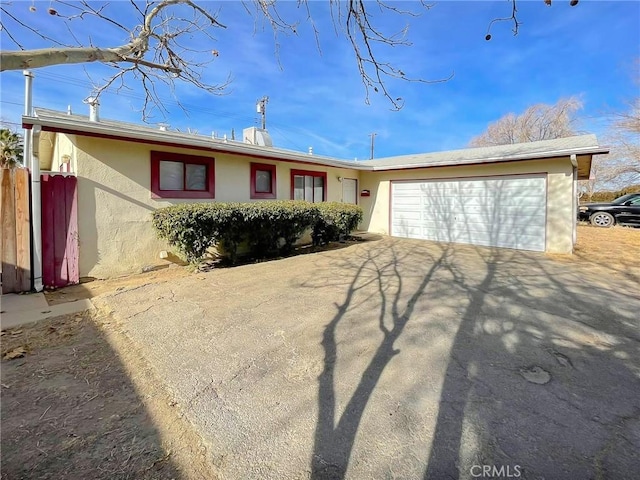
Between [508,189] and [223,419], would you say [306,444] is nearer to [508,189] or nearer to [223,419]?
[223,419]

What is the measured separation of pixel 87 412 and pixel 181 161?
6.21 m

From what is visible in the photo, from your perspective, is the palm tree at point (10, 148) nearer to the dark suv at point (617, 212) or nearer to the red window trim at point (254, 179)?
the red window trim at point (254, 179)

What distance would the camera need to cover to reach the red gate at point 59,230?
222 inches

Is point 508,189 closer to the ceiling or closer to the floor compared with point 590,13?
closer to the floor

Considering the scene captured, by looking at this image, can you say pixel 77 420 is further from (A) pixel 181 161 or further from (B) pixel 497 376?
(A) pixel 181 161

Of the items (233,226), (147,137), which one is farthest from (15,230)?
(233,226)

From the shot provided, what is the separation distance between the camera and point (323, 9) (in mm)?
3846

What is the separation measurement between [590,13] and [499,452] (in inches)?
210

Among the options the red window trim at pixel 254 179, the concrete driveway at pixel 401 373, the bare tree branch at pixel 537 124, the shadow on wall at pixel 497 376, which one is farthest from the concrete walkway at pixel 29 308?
the bare tree branch at pixel 537 124

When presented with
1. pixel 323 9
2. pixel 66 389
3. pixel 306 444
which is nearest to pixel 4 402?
pixel 66 389

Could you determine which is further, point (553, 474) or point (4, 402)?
point (4, 402)

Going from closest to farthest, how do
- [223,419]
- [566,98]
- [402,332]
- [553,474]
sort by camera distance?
1. [553,474]
2. [223,419]
3. [402,332]
4. [566,98]

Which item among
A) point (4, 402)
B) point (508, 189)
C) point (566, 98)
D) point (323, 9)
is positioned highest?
point (566, 98)

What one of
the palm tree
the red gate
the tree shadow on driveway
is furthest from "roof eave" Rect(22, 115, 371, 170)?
the palm tree
